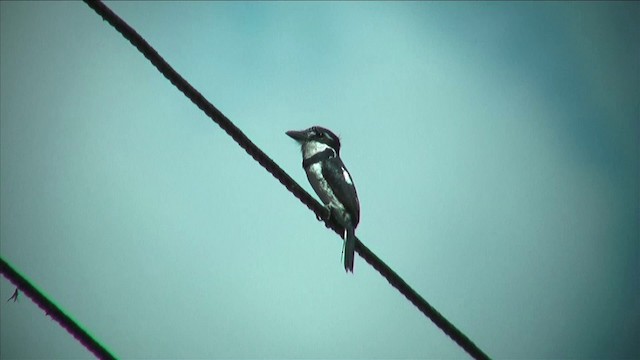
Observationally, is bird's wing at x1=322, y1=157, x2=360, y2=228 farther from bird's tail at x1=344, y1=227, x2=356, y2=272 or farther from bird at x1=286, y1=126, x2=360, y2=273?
bird's tail at x1=344, y1=227, x2=356, y2=272

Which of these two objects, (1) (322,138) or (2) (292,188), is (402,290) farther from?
(1) (322,138)

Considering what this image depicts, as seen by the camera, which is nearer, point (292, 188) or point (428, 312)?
point (428, 312)

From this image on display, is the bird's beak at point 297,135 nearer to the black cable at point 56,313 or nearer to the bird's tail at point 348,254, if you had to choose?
the bird's tail at point 348,254

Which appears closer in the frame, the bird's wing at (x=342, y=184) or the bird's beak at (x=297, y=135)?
the bird's wing at (x=342, y=184)

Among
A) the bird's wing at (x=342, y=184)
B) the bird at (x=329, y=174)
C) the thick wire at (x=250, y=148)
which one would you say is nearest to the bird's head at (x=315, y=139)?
the bird at (x=329, y=174)

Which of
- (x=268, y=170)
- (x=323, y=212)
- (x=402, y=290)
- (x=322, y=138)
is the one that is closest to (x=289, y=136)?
(x=322, y=138)

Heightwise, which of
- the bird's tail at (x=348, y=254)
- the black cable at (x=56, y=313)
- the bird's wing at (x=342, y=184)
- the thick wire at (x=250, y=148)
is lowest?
the black cable at (x=56, y=313)

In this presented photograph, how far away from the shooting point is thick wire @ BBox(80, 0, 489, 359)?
2238 mm

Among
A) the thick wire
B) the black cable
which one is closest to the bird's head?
the thick wire

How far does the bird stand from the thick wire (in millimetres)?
1482

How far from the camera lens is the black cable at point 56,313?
1.75 metres

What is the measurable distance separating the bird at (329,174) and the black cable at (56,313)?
2559 mm

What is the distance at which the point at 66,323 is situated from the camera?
175 centimetres

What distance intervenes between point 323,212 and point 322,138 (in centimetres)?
230
